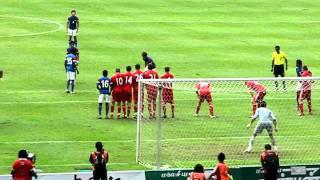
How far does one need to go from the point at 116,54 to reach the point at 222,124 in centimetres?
1452

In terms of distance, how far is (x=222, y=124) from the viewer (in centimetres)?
3491

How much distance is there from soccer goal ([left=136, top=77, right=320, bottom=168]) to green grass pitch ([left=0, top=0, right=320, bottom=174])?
0.13m

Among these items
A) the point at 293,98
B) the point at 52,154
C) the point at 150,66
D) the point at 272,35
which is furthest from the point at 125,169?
the point at 272,35

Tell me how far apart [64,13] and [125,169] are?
31566mm

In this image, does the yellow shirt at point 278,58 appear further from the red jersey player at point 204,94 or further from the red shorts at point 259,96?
the red shorts at point 259,96

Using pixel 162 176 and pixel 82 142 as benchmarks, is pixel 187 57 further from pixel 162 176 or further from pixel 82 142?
pixel 162 176

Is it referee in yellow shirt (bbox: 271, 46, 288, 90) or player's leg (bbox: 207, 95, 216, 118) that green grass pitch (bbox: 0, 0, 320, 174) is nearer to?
player's leg (bbox: 207, 95, 216, 118)

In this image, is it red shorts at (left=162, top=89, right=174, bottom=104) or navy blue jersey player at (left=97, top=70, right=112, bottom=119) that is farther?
navy blue jersey player at (left=97, top=70, right=112, bottom=119)

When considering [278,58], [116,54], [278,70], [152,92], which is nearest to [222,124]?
[152,92]

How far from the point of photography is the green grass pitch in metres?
33.1

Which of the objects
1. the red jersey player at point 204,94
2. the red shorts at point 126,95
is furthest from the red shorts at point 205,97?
the red shorts at point 126,95

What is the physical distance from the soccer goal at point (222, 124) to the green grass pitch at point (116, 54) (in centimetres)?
13

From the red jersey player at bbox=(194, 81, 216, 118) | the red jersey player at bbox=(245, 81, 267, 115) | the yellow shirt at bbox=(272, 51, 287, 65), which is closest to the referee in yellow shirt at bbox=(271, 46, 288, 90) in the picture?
the yellow shirt at bbox=(272, 51, 287, 65)

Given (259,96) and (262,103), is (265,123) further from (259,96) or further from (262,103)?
(259,96)
